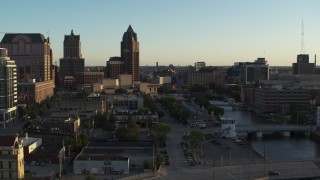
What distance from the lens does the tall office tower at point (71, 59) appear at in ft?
209

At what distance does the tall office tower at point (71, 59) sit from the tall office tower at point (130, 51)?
19.3 ft

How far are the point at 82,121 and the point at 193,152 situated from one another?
1172cm

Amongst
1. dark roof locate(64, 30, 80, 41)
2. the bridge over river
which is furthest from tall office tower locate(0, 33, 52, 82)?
the bridge over river

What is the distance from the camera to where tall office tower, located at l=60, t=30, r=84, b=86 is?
6377cm

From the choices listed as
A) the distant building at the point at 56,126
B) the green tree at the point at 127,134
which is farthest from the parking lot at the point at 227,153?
the distant building at the point at 56,126

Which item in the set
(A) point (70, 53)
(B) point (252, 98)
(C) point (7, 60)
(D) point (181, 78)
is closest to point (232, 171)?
(C) point (7, 60)

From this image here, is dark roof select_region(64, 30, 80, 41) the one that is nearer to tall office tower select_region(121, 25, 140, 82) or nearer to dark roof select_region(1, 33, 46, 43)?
tall office tower select_region(121, 25, 140, 82)

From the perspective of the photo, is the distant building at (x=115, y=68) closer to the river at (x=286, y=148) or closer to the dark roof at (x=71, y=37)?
the dark roof at (x=71, y=37)

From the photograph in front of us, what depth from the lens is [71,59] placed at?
64.2 metres

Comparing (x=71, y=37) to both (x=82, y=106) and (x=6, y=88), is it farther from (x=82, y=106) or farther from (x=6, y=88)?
(x=6, y=88)

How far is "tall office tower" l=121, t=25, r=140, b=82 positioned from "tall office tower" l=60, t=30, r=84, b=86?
5873 millimetres

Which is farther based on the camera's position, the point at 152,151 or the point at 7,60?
the point at 7,60

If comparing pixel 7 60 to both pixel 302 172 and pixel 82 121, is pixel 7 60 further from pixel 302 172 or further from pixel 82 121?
pixel 302 172

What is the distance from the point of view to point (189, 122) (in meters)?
29.1
